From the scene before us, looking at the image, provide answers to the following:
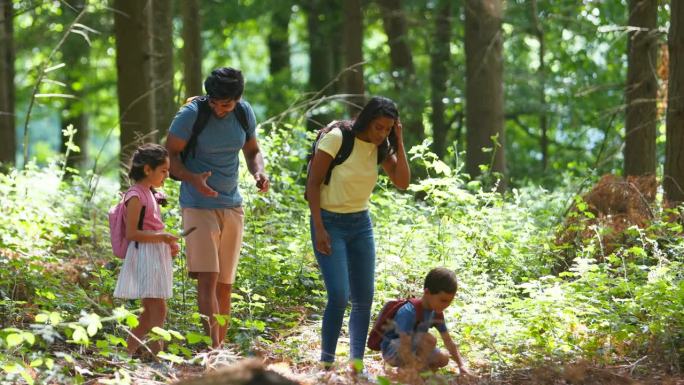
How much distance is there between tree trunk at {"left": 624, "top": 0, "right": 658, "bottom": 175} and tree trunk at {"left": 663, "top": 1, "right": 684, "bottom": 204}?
1948mm

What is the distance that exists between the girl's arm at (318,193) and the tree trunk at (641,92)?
6613 mm

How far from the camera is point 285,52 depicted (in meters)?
26.8

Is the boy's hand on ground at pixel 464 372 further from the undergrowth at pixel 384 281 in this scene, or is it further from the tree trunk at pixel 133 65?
the tree trunk at pixel 133 65

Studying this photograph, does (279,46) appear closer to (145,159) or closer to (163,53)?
(163,53)

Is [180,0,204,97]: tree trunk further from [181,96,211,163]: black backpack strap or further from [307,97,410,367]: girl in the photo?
[307,97,410,367]: girl

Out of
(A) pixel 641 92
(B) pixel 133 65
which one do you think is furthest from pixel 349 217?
(A) pixel 641 92

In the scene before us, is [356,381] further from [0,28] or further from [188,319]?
[0,28]

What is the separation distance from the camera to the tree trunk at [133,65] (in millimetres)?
12133

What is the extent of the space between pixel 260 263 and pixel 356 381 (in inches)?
142

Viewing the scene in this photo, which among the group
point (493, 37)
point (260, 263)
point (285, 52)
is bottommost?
point (260, 263)

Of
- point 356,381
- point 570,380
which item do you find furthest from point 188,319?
point 570,380

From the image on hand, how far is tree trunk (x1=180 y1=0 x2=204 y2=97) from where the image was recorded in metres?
14.4

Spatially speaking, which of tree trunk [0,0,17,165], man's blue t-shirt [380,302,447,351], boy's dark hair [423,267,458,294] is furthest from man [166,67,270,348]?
tree trunk [0,0,17,165]

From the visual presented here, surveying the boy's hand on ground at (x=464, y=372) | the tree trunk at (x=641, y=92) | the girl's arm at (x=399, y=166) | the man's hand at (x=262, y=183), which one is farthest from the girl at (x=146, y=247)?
the tree trunk at (x=641, y=92)
